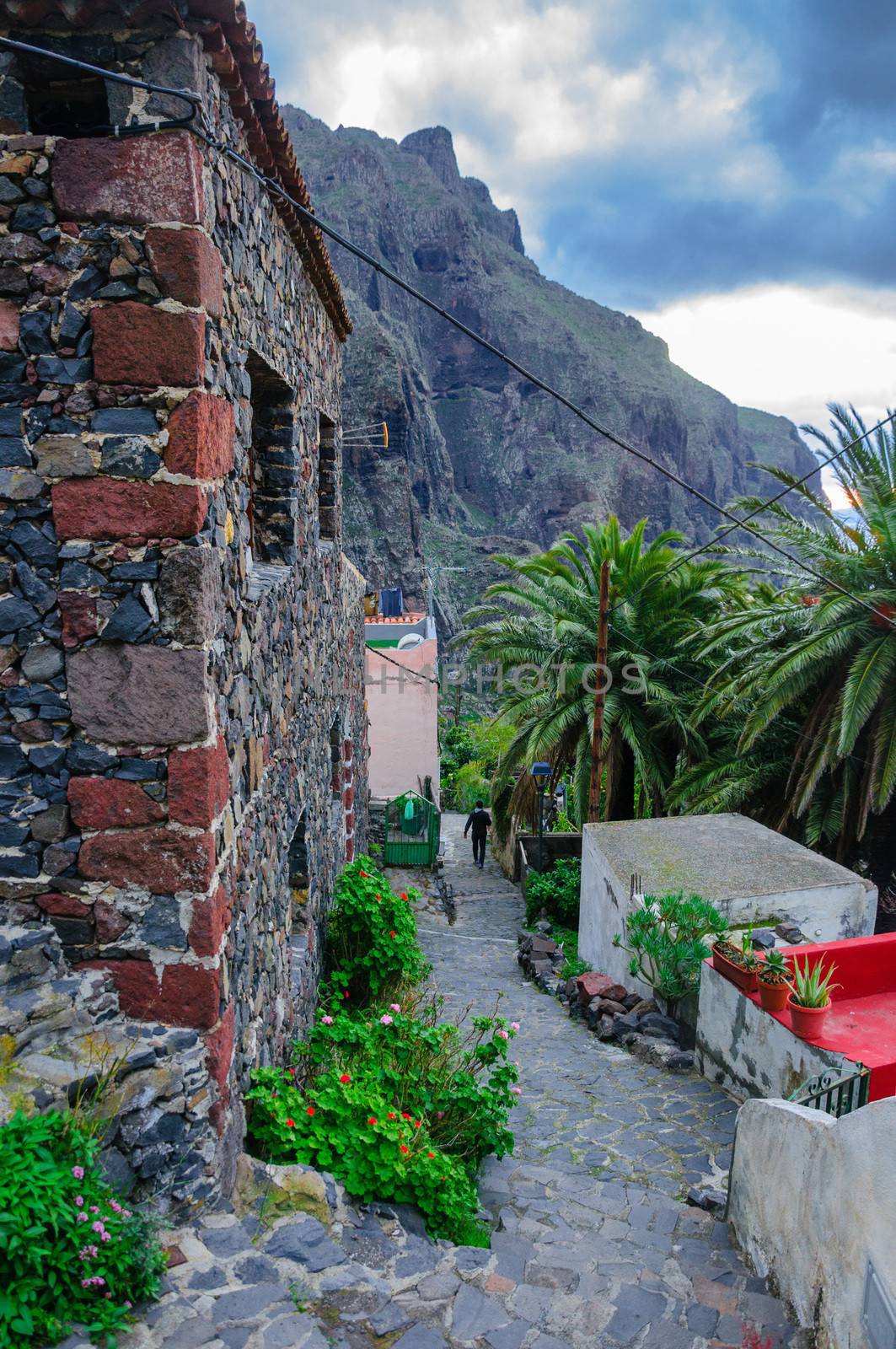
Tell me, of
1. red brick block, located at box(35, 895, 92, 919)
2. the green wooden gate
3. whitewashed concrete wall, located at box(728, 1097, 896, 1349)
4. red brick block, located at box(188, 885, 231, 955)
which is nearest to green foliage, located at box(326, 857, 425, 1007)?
whitewashed concrete wall, located at box(728, 1097, 896, 1349)

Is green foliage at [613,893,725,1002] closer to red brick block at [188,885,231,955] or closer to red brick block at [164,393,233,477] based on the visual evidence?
red brick block at [188,885,231,955]

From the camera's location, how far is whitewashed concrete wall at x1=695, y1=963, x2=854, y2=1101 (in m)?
5.93

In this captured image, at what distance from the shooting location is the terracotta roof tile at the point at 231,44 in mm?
3430

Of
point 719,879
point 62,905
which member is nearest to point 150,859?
point 62,905

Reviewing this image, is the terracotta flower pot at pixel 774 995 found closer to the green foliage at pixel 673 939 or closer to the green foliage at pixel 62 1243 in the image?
the green foliage at pixel 673 939

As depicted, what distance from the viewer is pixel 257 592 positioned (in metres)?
4.91

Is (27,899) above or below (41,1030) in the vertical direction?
above

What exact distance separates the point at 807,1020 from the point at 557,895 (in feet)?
30.0

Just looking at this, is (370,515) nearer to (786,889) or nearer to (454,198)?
(454,198)

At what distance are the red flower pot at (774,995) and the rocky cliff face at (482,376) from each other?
74.4m

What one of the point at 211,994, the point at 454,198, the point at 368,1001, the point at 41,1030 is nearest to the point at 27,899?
the point at 41,1030

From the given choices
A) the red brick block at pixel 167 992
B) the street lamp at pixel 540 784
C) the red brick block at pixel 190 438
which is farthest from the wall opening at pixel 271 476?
the street lamp at pixel 540 784

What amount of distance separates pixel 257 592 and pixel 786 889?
6.08 meters

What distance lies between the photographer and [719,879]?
30.0 ft
